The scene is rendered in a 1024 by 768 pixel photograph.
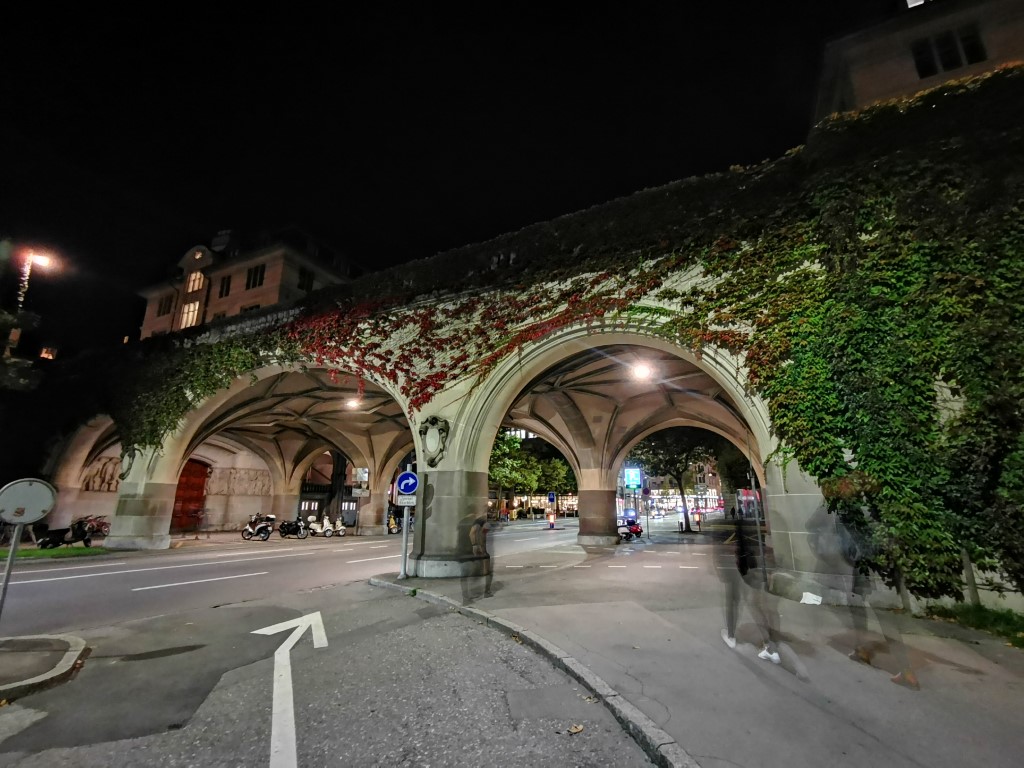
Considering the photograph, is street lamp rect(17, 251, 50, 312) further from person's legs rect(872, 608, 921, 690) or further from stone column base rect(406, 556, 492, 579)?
person's legs rect(872, 608, 921, 690)

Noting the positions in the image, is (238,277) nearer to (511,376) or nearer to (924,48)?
(511,376)

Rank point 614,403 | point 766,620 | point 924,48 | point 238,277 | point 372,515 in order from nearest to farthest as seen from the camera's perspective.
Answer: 1. point 766,620
2. point 924,48
3. point 614,403
4. point 372,515
5. point 238,277

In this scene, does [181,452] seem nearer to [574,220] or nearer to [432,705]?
[574,220]

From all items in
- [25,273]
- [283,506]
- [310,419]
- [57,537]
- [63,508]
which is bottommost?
[57,537]

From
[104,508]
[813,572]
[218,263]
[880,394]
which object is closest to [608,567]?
[813,572]

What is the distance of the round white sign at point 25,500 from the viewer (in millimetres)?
5039

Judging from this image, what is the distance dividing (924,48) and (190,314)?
42203 millimetres

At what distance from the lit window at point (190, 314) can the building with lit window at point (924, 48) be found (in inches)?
1536

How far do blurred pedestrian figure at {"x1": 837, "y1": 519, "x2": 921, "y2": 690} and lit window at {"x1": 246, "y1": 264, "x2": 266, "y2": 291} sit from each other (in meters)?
34.2

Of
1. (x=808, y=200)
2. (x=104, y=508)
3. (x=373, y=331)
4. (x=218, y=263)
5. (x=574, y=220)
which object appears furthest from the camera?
(x=218, y=263)

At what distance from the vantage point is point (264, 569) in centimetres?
1238

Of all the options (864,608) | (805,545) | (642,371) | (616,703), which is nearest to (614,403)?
(642,371)

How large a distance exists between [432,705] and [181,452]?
59.5 ft

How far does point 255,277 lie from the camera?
1252 inches
